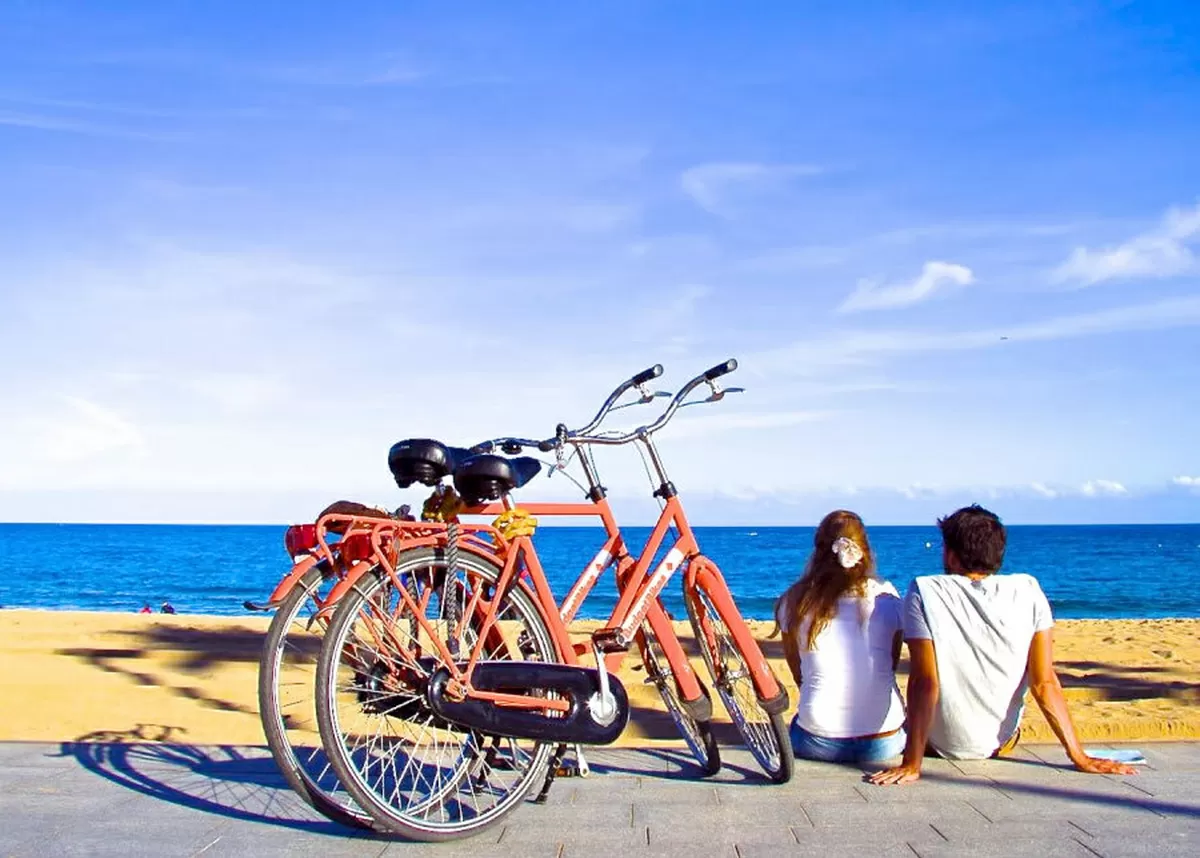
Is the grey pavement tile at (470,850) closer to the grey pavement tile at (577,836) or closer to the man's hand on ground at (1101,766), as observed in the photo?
the grey pavement tile at (577,836)

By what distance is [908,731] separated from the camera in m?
4.81

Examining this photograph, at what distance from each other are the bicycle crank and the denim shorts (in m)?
1.38

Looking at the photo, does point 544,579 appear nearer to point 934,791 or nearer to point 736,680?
point 736,680

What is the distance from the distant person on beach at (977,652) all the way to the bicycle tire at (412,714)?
1666 millimetres

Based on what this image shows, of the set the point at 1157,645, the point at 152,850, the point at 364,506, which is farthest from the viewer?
the point at 1157,645

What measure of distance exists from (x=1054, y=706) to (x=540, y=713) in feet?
7.60

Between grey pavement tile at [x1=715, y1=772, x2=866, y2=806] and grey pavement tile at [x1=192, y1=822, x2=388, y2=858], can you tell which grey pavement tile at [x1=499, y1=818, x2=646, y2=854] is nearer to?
grey pavement tile at [x1=192, y1=822, x2=388, y2=858]

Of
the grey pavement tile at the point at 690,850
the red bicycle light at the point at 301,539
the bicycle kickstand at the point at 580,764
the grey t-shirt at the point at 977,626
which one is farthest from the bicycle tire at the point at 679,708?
the red bicycle light at the point at 301,539

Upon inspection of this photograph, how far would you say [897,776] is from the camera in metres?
4.63

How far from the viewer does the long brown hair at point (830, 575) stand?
4996 mm

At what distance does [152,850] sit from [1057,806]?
3.18 meters

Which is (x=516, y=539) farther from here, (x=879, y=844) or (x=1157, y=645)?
(x=1157, y=645)

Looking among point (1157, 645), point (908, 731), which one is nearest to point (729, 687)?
point (908, 731)

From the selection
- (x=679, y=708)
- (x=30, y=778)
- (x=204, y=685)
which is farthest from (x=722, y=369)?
(x=204, y=685)
